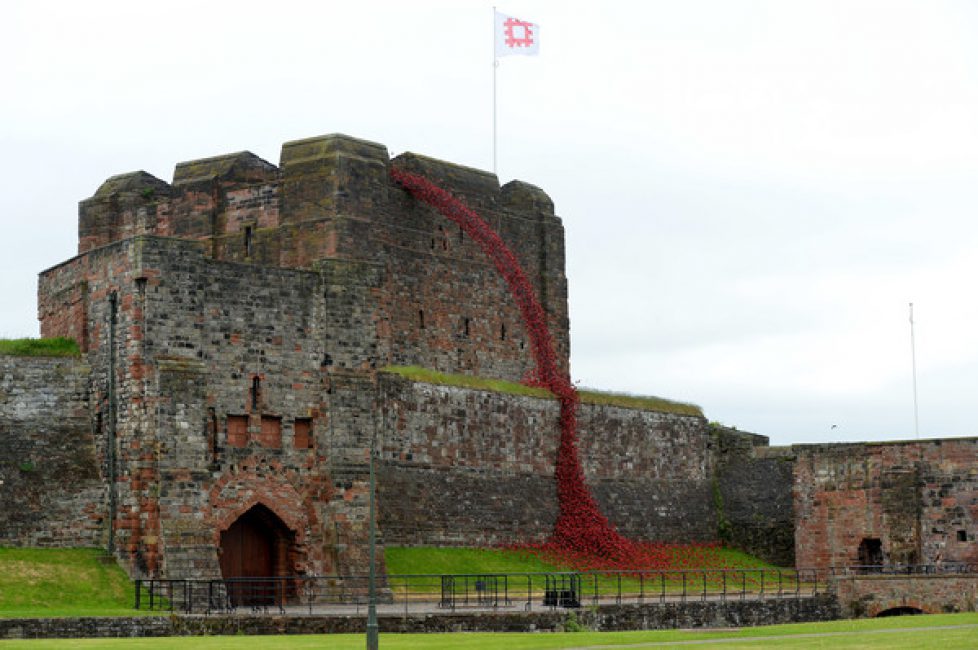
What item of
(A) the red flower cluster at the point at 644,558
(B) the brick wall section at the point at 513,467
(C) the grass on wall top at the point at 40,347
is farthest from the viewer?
(A) the red flower cluster at the point at 644,558

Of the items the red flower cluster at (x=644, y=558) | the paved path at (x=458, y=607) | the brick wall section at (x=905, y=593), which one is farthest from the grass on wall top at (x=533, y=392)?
the brick wall section at (x=905, y=593)

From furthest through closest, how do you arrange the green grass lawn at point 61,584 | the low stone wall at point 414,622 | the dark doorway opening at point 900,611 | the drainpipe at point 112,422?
the dark doorway opening at point 900,611 < the drainpipe at point 112,422 < the green grass lawn at point 61,584 < the low stone wall at point 414,622

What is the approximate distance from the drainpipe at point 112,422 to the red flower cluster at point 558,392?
1300cm

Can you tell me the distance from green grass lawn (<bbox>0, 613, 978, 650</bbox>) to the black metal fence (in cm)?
448

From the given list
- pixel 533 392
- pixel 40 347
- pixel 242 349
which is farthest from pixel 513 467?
pixel 40 347

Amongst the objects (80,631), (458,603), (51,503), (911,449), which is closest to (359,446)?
(458,603)

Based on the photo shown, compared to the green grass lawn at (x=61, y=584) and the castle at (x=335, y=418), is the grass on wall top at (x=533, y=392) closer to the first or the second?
the castle at (x=335, y=418)

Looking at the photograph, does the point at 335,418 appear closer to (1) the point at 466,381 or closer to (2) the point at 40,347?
(2) the point at 40,347

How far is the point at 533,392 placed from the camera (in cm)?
5547

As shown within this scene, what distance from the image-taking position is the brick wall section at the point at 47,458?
41750 mm

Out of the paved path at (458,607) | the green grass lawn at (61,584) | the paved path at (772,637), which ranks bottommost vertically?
the paved path at (772,637)

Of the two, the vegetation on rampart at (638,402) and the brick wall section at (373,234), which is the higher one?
the brick wall section at (373,234)

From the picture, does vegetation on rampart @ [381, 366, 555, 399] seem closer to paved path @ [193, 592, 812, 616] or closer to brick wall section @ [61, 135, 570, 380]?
brick wall section @ [61, 135, 570, 380]

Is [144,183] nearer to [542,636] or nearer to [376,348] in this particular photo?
[376,348]
